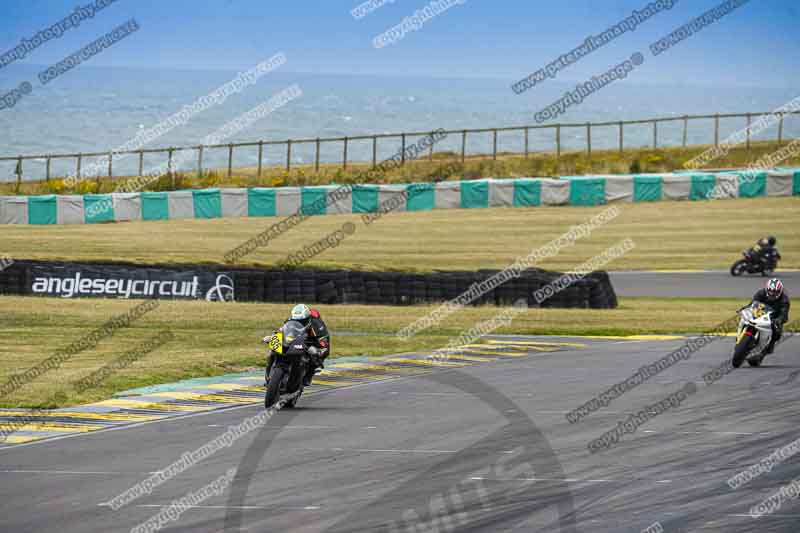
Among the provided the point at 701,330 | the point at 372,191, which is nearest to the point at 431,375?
the point at 701,330

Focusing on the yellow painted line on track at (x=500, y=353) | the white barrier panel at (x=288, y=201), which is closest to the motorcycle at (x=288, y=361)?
the yellow painted line on track at (x=500, y=353)

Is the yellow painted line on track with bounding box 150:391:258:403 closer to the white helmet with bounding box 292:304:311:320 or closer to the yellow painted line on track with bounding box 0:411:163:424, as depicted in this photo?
the yellow painted line on track with bounding box 0:411:163:424

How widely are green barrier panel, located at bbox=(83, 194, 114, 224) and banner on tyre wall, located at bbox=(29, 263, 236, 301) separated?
16204 mm

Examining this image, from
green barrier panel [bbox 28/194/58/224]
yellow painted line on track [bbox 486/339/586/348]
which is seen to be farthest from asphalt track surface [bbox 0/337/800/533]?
green barrier panel [bbox 28/194/58/224]

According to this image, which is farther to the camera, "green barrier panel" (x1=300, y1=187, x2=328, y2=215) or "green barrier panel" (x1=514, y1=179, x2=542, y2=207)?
"green barrier panel" (x1=514, y1=179, x2=542, y2=207)

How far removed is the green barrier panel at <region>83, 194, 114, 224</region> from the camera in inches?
1766

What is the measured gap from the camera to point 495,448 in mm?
12727

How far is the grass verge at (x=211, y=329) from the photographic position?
1927cm

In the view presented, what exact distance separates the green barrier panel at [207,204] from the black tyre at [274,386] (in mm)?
31151

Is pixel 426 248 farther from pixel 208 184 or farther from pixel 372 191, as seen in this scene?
pixel 208 184

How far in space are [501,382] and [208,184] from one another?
38.0 metres

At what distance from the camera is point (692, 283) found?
3478 cm

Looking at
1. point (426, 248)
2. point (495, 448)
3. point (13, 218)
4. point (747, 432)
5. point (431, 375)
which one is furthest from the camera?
point (13, 218)

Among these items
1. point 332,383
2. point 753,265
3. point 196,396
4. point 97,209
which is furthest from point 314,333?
point 97,209
